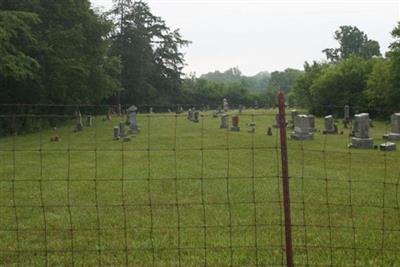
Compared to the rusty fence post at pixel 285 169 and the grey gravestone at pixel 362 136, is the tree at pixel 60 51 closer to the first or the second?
the grey gravestone at pixel 362 136

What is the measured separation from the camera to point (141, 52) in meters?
67.8

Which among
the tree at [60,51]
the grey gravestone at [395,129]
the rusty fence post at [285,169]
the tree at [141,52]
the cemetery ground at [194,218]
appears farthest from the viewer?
the tree at [141,52]

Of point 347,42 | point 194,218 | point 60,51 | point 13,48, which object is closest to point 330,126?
point 13,48

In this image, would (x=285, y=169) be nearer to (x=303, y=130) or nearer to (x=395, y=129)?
(x=303, y=130)

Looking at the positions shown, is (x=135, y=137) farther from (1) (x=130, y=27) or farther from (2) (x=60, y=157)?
(1) (x=130, y=27)

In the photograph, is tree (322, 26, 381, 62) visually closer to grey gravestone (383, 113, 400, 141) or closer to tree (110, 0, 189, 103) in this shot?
tree (110, 0, 189, 103)

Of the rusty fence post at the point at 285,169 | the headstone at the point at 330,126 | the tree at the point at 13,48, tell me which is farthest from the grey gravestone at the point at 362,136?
the tree at the point at 13,48

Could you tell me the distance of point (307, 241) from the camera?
708 cm

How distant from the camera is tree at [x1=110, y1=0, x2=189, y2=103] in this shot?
6650 centimetres

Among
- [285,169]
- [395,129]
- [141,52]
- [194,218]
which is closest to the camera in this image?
[285,169]

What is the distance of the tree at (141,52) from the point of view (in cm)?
6650

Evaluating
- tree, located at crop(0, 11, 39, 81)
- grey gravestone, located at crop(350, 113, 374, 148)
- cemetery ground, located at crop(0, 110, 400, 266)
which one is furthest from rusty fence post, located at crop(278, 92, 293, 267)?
tree, located at crop(0, 11, 39, 81)

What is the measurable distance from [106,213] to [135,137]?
18211 mm

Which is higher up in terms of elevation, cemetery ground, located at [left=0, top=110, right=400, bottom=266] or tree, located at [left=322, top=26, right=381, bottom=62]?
tree, located at [left=322, top=26, right=381, bottom=62]
